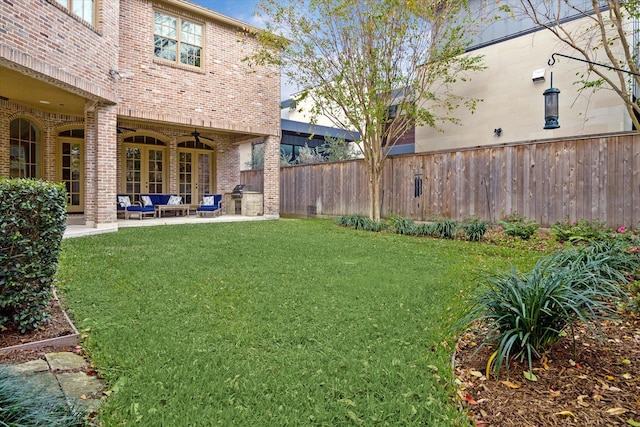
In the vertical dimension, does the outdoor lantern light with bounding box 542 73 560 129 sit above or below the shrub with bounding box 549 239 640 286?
above

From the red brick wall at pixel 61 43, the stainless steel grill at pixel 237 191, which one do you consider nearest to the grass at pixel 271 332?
the red brick wall at pixel 61 43

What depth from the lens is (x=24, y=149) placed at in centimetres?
1049

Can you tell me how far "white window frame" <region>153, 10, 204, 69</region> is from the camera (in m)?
10.6

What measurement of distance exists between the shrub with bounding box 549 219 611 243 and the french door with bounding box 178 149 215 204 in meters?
11.5

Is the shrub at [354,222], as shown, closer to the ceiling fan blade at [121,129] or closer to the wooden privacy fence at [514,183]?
the wooden privacy fence at [514,183]

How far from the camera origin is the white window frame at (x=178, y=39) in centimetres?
1065

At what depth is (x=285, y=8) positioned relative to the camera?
407 inches

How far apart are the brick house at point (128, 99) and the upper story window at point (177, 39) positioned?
1.1 inches

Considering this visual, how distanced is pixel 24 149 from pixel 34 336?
10.0 metres

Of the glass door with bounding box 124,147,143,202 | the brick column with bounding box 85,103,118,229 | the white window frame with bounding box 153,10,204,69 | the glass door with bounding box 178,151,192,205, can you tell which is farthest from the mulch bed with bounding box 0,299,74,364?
the glass door with bounding box 178,151,192,205

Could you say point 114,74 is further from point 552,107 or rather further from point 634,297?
point 634,297

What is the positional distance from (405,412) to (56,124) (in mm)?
12660

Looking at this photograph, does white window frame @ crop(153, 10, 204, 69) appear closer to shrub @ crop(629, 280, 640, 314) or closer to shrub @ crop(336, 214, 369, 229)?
shrub @ crop(336, 214, 369, 229)

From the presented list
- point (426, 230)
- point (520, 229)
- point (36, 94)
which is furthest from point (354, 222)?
point (36, 94)
